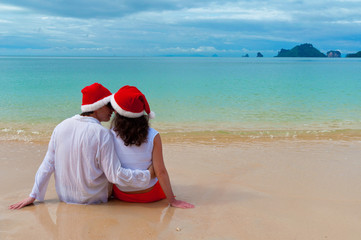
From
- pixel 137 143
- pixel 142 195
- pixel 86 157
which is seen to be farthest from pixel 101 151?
pixel 142 195

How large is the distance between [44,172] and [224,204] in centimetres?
189

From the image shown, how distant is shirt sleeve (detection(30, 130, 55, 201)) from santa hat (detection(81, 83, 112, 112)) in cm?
45

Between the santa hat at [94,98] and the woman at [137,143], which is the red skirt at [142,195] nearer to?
the woman at [137,143]

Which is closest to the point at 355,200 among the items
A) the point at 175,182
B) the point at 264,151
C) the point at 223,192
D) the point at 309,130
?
the point at 223,192

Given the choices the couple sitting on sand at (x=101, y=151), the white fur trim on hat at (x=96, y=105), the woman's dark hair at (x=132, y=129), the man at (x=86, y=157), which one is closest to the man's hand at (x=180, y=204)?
the couple sitting on sand at (x=101, y=151)

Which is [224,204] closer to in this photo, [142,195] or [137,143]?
[142,195]

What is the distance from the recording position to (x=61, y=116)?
11148mm

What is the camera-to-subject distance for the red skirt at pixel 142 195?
142 inches

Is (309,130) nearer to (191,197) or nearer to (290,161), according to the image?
(290,161)

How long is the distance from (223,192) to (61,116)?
326 inches

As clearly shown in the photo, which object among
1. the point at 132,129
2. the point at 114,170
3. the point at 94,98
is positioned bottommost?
the point at 114,170

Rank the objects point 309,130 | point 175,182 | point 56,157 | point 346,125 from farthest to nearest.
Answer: point 346,125 < point 309,130 < point 175,182 < point 56,157

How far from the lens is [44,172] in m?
3.34

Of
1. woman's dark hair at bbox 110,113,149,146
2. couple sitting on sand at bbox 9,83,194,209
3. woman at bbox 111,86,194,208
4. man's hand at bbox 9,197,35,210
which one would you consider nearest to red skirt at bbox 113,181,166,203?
woman at bbox 111,86,194,208
